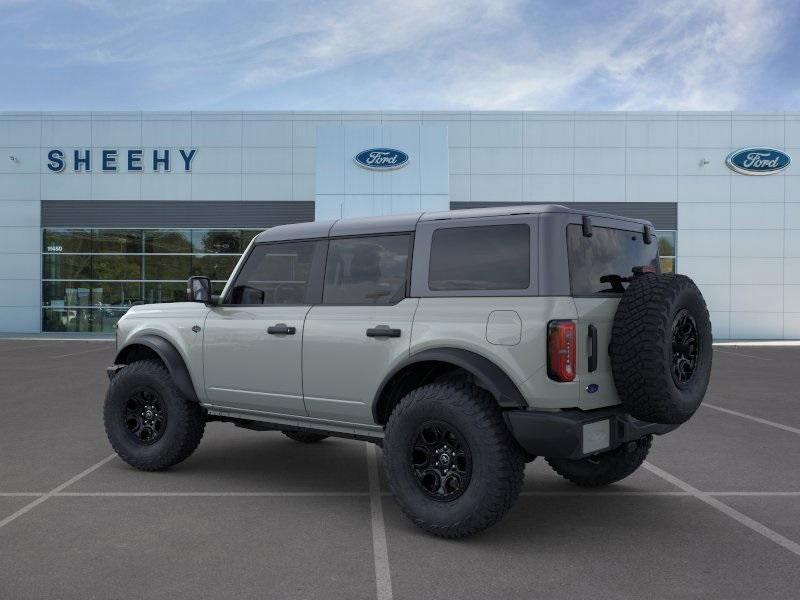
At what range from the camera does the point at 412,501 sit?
441cm

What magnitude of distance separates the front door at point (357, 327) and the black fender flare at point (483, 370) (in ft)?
0.74

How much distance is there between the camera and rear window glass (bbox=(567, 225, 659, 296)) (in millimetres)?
4359

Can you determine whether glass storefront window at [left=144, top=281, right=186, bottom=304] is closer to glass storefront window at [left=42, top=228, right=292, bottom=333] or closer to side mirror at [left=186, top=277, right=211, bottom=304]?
glass storefront window at [left=42, top=228, right=292, bottom=333]

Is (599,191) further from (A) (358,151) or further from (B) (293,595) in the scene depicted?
(B) (293,595)

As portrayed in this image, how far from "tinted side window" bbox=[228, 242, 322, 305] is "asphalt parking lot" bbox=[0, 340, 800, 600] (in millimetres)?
1456

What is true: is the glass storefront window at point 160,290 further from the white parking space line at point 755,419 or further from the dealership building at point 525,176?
the white parking space line at point 755,419

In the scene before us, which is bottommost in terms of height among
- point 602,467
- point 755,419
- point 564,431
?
point 755,419

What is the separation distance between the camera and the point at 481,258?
4508 mm

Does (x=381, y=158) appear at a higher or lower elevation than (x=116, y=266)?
higher

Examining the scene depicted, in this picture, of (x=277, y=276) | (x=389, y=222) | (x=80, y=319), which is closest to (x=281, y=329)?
(x=277, y=276)

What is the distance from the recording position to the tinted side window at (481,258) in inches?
171

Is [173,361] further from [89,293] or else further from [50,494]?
[89,293]

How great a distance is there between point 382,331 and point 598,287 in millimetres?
1378

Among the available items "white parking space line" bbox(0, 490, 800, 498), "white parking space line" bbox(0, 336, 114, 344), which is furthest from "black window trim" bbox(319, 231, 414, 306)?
"white parking space line" bbox(0, 336, 114, 344)
